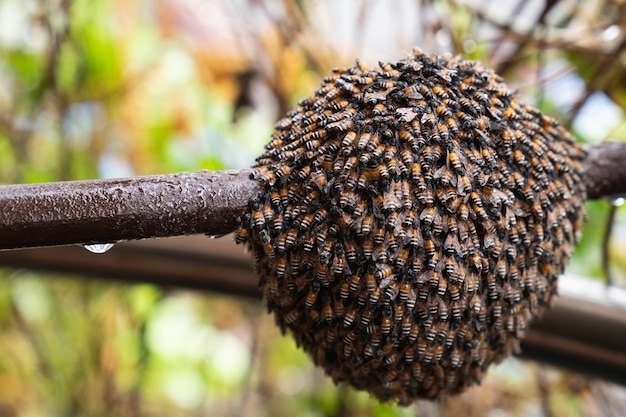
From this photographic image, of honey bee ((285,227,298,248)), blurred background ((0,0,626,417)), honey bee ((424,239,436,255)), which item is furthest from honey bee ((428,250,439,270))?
blurred background ((0,0,626,417))

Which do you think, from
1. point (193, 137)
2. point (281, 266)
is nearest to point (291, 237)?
point (281, 266)

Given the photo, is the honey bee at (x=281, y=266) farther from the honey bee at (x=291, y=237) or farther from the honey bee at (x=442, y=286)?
the honey bee at (x=442, y=286)

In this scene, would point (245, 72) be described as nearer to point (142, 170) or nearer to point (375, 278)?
point (142, 170)

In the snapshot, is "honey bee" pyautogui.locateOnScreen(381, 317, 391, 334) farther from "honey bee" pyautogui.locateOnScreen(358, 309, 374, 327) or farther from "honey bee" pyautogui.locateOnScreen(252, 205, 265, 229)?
"honey bee" pyautogui.locateOnScreen(252, 205, 265, 229)

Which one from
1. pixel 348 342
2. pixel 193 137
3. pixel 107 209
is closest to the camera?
pixel 107 209

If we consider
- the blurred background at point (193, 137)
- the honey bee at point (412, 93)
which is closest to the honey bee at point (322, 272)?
the honey bee at point (412, 93)

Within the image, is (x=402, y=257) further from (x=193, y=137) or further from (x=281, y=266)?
(x=193, y=137)
